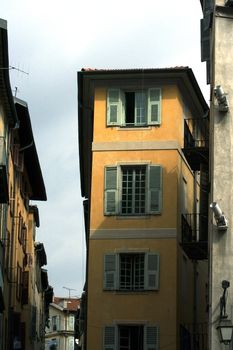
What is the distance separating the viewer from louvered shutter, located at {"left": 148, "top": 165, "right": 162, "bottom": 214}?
119ft

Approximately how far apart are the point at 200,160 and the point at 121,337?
7175mm

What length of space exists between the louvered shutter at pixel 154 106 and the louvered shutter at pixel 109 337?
8.04 m

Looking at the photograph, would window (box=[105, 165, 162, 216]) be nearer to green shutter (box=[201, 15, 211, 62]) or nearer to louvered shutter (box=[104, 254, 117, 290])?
louvered shutter (box=[104, 254, 117, 290])

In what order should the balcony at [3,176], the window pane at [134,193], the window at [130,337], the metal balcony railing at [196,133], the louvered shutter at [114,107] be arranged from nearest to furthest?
the balcony at [3,176], the window at [130,337], the window pane at [134,193], the louvered shutter at [114,107], the metal balcony railing at [196,133]

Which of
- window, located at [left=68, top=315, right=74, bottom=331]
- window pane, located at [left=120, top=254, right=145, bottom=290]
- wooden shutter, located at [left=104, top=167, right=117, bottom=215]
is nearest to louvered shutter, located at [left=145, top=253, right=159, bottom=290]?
window pane, located at [left=120, top=254, right=145, bottom=290]

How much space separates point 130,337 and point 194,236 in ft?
15.6

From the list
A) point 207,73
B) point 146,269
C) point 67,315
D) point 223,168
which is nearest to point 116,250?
point 146,269

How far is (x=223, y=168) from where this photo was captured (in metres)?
27.0

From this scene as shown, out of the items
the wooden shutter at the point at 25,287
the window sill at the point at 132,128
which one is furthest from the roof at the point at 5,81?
the wooden shutter at the point at 25,287

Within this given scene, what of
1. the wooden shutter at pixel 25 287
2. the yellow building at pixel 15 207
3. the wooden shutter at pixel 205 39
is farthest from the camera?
the wooden shutter at pixel 25 287

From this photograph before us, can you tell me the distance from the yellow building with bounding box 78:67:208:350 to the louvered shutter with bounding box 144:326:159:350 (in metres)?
0.04

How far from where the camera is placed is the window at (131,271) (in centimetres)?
3550

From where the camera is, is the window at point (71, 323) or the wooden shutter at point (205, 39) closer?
the wooden shutter at point (205, 39)

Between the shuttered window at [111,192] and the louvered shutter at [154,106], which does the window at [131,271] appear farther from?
the louvered shutter at [154,106]
